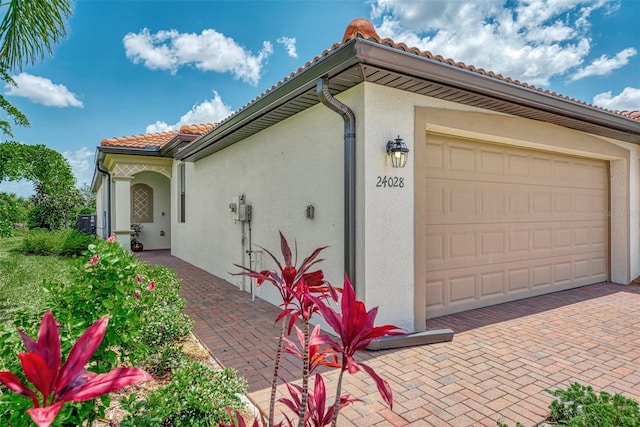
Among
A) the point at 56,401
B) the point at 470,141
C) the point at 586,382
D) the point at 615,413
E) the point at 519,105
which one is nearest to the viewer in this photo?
the point at 56,401

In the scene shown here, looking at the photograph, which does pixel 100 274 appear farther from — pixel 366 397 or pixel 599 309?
pixel 599 309

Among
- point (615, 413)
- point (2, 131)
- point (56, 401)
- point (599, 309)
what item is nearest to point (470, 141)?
point (599, 309)

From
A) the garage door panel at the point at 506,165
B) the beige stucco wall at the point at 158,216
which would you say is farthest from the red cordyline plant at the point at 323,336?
the beige stucco wall at the point at 158,216

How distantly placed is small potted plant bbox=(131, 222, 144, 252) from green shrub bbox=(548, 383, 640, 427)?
16093mm

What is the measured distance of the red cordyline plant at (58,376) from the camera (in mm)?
1188

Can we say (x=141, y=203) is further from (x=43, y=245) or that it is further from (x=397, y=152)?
(x=397, y=152)

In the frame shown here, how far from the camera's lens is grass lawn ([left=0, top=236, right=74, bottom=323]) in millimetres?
6566

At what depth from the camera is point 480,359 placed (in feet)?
14.7

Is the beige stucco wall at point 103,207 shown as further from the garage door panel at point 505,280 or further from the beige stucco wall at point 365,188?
the garage door panel at point 505,280

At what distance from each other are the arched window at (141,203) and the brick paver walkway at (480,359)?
11.2 metres

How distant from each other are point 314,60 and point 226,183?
538 cm

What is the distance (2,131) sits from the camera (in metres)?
7.29

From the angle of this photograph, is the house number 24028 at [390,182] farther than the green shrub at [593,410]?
Yes

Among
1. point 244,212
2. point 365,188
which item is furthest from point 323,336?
point 244,212
